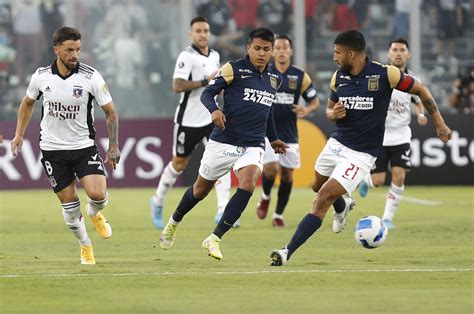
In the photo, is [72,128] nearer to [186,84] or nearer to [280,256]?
[280,256]

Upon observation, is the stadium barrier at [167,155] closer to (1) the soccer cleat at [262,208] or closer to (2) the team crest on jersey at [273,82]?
(1) the soccer cleat at [262,208]

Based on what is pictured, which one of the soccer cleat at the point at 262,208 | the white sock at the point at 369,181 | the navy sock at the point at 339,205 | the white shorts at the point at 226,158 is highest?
the white shorts at the point at 226,158

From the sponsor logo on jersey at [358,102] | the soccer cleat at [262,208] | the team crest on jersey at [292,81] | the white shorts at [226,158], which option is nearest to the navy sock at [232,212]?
the white shorts at [226,158]

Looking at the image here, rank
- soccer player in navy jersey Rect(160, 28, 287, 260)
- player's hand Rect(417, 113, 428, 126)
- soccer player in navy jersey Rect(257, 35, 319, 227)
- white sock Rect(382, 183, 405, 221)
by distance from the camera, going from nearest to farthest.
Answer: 1. soccer player in navy jersey Rect(160, 28, 287, 260)
2. player's hand Rect(417, 113, 428, 126)
3. white sock Rect(382, 183, 405, 221)
4. soccer player in navy jersey Rect(257, 35, 319, 227)

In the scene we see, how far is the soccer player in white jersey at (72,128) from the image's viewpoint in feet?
40.7

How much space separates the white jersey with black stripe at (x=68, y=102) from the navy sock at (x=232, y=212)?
1.50 metres

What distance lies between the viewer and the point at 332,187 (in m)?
12.0

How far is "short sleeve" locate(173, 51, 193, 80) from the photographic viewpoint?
1698 cm

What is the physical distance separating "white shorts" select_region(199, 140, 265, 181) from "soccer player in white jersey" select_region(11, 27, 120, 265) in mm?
1088

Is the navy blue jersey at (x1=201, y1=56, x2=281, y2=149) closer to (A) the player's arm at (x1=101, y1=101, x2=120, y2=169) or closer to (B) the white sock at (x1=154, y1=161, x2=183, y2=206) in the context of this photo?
(A) the player's arm at (x1=101, y1=101, x2=120, y2=169)

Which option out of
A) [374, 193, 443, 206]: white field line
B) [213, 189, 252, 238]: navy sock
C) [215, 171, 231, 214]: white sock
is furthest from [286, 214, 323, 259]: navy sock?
[374, 193, 443, 206]: white field line

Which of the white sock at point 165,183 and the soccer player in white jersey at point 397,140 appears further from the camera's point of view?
the white sock at point 165,183

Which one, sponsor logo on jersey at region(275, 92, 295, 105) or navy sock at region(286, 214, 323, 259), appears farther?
sponsor logo on jersey at region(275, 92, 295, 105)

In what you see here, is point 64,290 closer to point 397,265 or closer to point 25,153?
point 397,265
